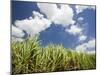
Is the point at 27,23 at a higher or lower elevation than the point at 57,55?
higher

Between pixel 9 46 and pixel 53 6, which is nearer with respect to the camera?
pixel 9 46

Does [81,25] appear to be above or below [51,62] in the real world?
above

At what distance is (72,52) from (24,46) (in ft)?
2.46

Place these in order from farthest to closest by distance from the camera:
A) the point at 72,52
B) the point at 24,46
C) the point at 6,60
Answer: the point at 72,52 < the point at 24,46 < the point at 6,60

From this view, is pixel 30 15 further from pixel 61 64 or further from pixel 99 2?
pixel 99 2

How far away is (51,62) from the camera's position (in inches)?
138

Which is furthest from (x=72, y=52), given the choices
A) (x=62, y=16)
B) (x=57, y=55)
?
(x=62, y=16)

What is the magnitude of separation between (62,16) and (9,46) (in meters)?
0.94

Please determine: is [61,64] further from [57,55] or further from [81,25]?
[81,25]

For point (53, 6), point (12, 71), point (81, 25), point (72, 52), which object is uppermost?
point (53, 6)

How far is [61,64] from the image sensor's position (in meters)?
3.55

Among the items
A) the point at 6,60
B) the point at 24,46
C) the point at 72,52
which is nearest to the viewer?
the point at 6,60

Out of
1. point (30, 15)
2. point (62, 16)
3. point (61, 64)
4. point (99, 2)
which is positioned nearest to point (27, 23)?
point (30, 15)

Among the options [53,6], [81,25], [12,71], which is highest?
[53,6]
